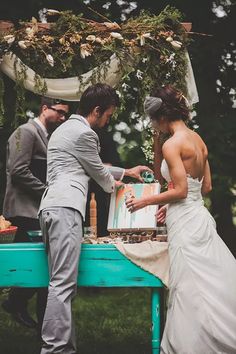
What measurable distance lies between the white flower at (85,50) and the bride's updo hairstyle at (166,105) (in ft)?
2.80

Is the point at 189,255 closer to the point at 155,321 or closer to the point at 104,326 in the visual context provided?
the point at 155,321

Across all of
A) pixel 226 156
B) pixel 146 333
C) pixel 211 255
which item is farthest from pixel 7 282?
pixel 226 156

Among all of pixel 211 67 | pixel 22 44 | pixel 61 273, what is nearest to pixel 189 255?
pixel 61 273

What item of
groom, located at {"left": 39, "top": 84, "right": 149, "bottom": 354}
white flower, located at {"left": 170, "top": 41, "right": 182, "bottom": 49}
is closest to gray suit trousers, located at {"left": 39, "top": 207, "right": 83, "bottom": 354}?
groom, located at {"left": 39, "top": 84, "right": 149, "bottom": 354}

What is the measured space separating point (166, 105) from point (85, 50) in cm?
101

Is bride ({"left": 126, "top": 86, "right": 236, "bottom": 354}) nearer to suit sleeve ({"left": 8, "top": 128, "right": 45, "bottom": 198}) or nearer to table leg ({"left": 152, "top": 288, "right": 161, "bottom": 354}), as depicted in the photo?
table leg ({"left": 152, "top": 288, "right": 161, "bottom": 354})

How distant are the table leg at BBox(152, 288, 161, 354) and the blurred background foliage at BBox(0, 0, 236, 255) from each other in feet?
11.1

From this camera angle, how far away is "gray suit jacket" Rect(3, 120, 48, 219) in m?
6.24

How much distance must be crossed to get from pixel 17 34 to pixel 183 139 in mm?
1718

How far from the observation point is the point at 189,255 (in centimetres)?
503

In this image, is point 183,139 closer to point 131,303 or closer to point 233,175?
point 233,175

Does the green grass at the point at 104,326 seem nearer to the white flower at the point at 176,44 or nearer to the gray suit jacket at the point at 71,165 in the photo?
the gray suit jacket at the point at 71,165

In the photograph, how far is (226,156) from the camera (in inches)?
342

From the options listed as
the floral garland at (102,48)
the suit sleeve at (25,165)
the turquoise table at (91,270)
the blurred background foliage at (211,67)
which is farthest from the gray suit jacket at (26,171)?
the blurred background foliage at (211,67)
